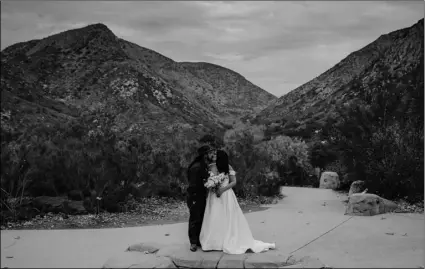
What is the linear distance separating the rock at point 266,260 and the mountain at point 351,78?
20337mm

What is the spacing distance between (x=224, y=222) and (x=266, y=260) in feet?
3.02

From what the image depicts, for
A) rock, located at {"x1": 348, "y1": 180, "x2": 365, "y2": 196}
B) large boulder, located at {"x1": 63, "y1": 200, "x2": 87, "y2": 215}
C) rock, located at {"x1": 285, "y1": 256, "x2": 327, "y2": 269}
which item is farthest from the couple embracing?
rock, located at {"x1": 348, "y1": 180, "x2": 365, "y2": 196}

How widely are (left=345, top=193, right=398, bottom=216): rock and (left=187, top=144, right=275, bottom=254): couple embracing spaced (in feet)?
13.2

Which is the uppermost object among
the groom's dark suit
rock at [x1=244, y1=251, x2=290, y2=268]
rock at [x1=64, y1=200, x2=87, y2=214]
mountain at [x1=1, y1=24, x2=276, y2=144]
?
mountain at [x1=1, y1=24, x2=276, y2=144]

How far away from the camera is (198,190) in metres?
7.54

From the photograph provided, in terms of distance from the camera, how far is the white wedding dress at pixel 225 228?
293 inches

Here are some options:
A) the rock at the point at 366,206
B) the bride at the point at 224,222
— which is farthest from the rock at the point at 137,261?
the rock at the point at 366,206

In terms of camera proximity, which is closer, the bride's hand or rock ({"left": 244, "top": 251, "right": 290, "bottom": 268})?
rock ({"left": 244, "top": 251, "right": 290, "bottom": 268})

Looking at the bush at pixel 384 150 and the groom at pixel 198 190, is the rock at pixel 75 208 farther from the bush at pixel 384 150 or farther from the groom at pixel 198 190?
the bush at pixel 384 150

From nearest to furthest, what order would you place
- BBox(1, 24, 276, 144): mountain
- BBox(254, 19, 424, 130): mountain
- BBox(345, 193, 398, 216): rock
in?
BBox(345, 193, 398, 216): rock, BBox(1, 24, 276, 144): mountain, BBox(254, 19, 424, 130): mountain

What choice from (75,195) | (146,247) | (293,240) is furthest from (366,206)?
(75,195)

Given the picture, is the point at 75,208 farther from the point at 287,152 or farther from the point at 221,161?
the point at 287,152

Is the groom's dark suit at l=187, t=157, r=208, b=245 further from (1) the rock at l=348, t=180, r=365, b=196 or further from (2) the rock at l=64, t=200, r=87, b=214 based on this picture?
(1) the rock at l=348, t=180, r=365, b=196

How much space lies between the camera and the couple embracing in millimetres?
7453
